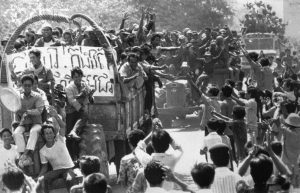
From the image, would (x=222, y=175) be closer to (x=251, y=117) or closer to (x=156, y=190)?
(x=156, y=190)

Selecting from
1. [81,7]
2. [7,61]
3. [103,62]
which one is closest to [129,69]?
[103,62]

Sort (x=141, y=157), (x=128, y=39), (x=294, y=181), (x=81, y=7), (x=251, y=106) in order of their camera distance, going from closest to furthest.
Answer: (x=141, y=157) < (x=294, y=181) < (x=251, y=106) < (x=128, y=39) < (x=81, y=7)

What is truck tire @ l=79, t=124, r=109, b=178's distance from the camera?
1141 cm

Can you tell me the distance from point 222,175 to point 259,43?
3043 cm

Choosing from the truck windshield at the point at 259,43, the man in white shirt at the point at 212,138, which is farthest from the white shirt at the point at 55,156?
the truck windshield at the point at 259,43

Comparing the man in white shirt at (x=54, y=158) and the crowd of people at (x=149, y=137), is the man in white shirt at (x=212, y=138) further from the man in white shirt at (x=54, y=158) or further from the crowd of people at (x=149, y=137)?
the man in white shirt at (x=54, y=158)

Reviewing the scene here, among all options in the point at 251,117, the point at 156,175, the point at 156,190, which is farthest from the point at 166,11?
the point at 156,190

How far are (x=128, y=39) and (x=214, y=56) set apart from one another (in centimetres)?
639

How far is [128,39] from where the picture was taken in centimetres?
1644

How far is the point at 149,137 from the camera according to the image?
9234mm

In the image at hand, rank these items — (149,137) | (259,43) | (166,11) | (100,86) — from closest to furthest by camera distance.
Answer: (149,137), (100,86), (259,43), (166,11)

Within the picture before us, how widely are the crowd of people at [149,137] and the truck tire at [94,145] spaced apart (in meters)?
0.12

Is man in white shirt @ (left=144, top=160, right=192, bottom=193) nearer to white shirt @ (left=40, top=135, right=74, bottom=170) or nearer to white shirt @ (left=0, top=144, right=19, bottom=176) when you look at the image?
white shirt @ (left=0, top=144, right=19, bottom=176)

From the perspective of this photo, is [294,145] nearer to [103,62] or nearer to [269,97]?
[103,62]
